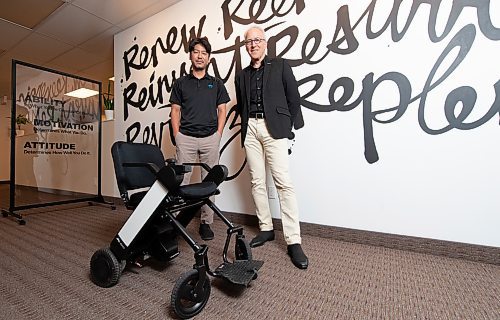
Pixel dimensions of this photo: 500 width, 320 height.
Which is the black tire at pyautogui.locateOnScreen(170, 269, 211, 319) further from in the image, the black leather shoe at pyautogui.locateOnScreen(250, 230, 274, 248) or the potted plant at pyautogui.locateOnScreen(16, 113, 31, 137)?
the potted plant at pyautogui.locateOnScreen(16, 113, 31, 137)

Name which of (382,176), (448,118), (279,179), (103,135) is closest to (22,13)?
(103,135)

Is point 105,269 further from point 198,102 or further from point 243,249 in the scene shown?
point 198,102

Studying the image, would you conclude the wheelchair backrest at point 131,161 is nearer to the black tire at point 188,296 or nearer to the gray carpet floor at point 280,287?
the gray carpet floor at point 280,287

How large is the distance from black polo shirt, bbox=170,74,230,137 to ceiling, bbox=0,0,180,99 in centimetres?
138

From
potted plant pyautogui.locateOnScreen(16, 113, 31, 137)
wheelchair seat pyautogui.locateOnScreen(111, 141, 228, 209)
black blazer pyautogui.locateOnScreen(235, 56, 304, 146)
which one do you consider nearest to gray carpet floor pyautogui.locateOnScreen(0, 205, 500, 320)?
wheelchair seat pyautogui.locateOnScreen(111, 141, 228, 209)

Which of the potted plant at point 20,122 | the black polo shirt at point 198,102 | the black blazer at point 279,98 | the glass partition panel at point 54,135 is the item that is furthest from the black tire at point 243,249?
the potted plant at point 20,122

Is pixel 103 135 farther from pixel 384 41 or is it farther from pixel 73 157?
pixel 384 41

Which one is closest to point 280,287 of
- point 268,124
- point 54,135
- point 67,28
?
point 268,124

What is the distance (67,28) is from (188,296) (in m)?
3.63

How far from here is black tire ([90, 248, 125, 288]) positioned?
3.74ft

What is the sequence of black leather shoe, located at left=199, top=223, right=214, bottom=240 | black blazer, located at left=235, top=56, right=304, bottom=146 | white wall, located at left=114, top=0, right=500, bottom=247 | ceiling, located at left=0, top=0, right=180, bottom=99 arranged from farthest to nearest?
ceiling, located at left=0, top=0, right=180, bottom=99, black leather shoe, located at left=199, top=223, right=214, bottom=240, black blazer, located at left=235, top=56, right=304, bottom=146, white wall, located at left=114, top=0, right=500, bottom=247

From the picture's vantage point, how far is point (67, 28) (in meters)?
3.14

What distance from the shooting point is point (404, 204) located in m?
1.66

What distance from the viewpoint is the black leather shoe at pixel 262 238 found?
1686mm
